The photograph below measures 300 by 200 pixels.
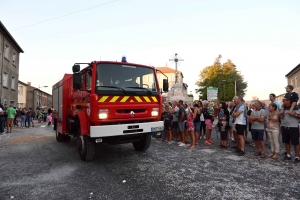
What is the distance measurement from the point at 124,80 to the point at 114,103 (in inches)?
29.4

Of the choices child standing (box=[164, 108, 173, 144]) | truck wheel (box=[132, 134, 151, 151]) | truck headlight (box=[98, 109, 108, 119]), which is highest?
truck headlight (box=[98, 109, 108, 119])

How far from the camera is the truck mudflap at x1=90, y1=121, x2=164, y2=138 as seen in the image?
191 inches

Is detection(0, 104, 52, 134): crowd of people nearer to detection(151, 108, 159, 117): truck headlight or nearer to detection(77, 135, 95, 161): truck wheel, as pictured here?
detection(77, 135, 95, 161): truck wheel

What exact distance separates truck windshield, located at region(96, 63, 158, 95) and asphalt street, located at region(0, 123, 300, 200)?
192 centimetres

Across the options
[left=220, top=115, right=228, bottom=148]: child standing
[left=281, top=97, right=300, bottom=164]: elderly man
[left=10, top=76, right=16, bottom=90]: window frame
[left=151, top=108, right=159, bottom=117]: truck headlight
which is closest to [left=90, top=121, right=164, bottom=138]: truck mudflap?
[left=151, top=108, right=159, bottom=117]: truck headlight

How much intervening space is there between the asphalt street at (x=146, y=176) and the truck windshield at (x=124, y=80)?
192 cm

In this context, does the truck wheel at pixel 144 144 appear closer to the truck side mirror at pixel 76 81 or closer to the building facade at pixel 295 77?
the truck side mirror at pixel 76 81

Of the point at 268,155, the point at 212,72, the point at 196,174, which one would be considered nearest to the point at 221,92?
the point at 212,72

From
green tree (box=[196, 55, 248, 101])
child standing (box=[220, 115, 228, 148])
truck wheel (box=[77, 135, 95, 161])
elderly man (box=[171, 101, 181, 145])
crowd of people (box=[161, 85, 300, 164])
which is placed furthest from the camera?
green tree (box=[196, 55, 248, 101])

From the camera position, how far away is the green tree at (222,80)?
40312 mm

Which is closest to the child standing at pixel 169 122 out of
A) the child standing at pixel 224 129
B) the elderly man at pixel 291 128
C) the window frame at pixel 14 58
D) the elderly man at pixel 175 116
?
the elderly man at pixel 175 116

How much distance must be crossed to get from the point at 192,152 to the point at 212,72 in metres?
40.1

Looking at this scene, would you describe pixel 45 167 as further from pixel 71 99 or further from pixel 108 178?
pixel 71 99

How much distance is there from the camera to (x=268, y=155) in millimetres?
6281
